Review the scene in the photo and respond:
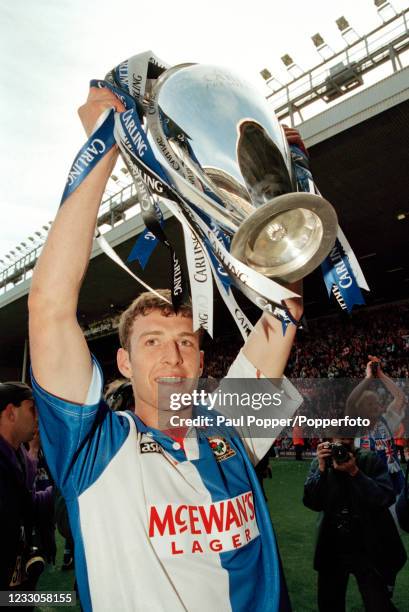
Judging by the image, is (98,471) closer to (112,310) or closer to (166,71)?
(166,71)

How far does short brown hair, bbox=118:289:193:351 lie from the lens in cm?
143

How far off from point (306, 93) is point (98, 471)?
1158cm

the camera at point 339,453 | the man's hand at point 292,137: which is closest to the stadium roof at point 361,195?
the camera at point 339,453

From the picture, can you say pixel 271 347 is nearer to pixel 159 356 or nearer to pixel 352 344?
pixel 159 356

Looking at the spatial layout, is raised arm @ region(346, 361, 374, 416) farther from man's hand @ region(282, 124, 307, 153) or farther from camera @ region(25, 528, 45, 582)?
camera @ region(25, 528, 45, 582)

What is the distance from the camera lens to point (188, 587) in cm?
106

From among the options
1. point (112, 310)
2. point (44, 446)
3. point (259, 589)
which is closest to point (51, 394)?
point (44, 446)

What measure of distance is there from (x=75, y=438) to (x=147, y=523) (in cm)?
28

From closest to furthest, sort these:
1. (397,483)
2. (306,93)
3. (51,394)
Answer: (51,394) → (397,483) → (306,93)

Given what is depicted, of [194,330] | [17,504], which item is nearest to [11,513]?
[17,504]

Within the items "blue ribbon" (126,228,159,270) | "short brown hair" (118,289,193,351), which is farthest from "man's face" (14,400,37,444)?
"blue ribbon" (126,228,159,270)

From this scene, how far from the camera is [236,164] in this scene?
1.04m

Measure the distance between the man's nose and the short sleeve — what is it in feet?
0.80

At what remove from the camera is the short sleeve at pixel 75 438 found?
104 centimetres
